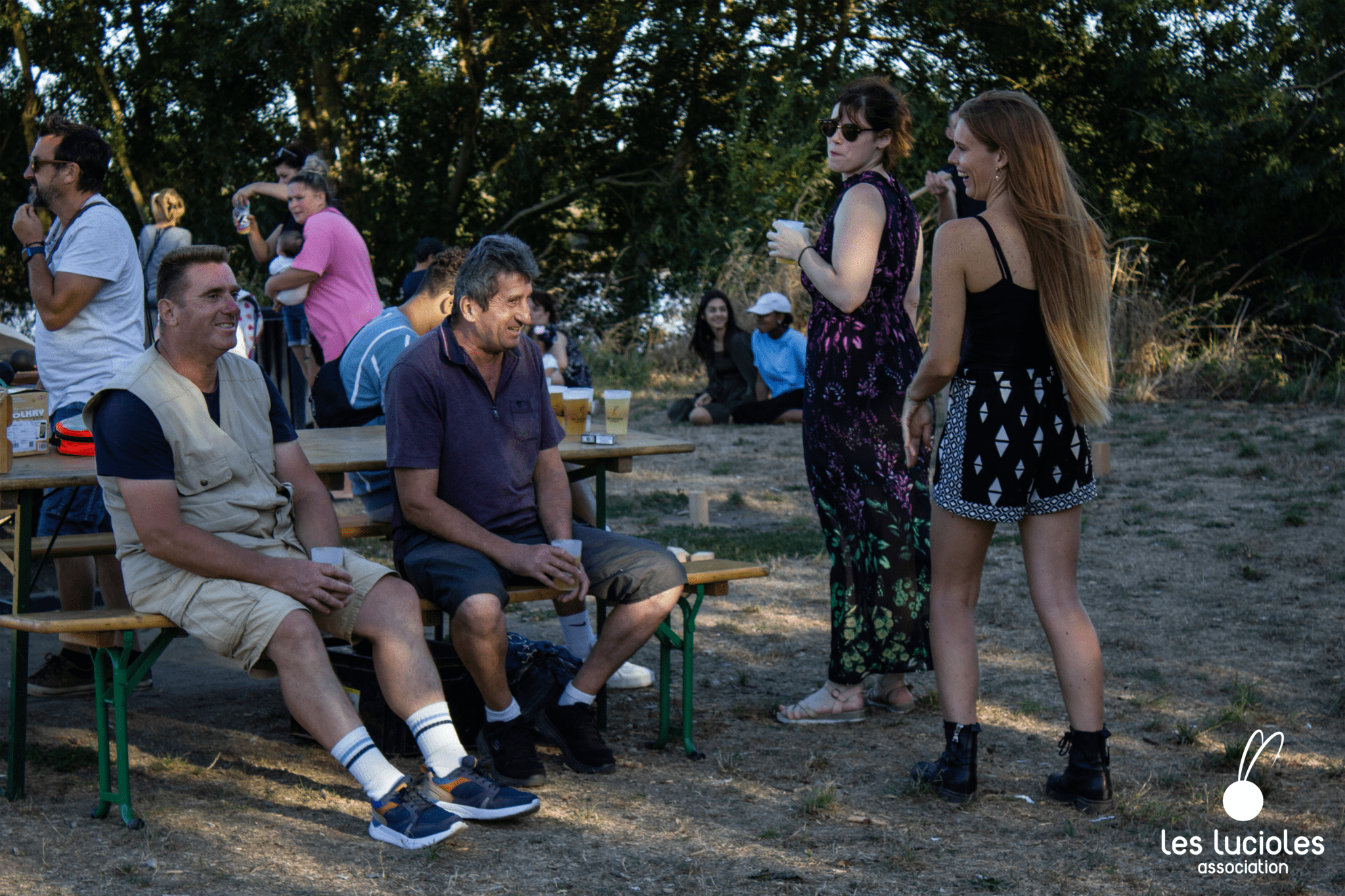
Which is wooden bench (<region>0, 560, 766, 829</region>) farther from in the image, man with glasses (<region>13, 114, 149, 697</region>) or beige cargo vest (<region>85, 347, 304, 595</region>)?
man with glasses (<region>13, 114, 149, 697</region>)

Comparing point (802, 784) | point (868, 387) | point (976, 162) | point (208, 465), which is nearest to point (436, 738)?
point (208, 465)

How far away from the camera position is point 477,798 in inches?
127

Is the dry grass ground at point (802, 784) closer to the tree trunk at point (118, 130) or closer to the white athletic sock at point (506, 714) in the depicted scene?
the white athletic sock at point (506, 714)

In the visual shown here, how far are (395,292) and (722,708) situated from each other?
15479 millimetres

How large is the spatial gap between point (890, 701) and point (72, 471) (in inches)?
104

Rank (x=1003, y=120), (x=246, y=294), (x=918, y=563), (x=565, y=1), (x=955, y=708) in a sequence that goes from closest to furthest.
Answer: (x=1003, y=120), (x=955, y=708), (x=918, y=563), (x=246, y=294), (x=565, y=1)

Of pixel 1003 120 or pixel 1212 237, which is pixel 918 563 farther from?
pixel 1212 237

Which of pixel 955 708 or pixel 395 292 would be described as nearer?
pixel 955 708

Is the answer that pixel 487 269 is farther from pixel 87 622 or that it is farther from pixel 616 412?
pixel 87 622

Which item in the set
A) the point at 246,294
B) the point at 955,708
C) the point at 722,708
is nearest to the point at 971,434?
the point at 955,708

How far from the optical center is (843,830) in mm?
3277

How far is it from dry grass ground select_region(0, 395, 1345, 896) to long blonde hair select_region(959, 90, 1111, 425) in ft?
3.72

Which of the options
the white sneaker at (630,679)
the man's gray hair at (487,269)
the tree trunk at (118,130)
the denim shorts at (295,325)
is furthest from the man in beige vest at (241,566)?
the tree trunk at (118,130)

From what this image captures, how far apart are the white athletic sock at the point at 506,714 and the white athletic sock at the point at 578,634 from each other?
2.26ft
